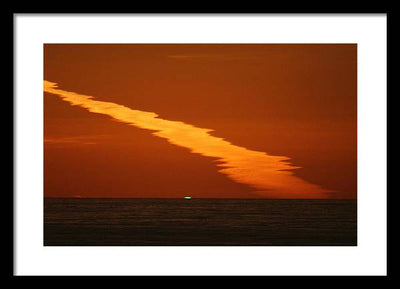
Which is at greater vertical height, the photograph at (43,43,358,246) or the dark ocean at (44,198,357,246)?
the photograph at (43,43,358,246)

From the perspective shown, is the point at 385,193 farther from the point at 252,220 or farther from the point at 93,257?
the point at 252,220

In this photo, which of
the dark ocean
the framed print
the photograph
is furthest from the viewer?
the photograph

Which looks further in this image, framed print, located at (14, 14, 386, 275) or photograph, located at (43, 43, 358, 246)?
photograph, located at (43, 43, 358, 246)

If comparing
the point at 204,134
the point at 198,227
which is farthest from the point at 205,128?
the point at 198,227

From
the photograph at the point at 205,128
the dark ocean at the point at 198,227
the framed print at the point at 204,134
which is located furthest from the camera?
the photograph at the point at 205,128

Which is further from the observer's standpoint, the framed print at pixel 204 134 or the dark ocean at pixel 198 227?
the dark ocean at pixel 198 227
